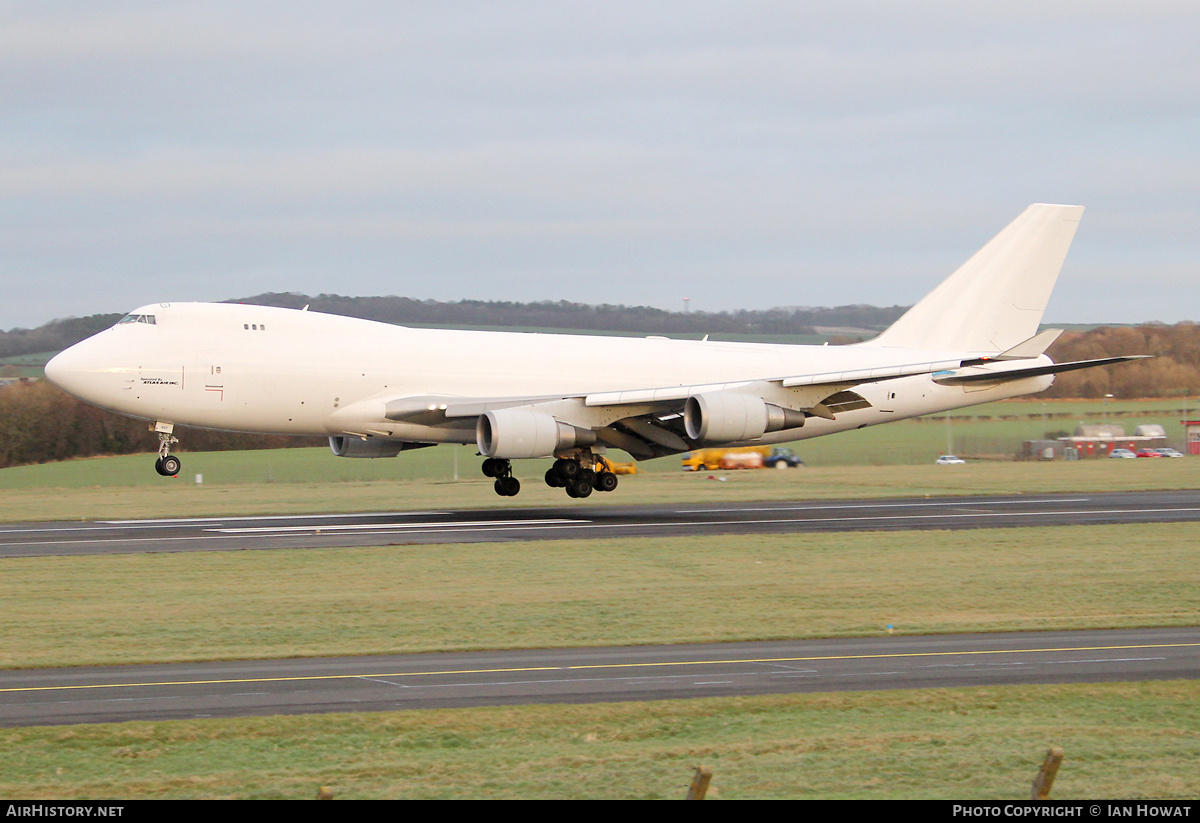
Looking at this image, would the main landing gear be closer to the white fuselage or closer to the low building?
the white fuselage

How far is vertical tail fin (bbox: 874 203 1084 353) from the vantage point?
41.8 metres

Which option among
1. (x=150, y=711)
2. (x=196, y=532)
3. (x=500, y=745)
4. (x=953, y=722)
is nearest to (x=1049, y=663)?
(x=953, y=722)

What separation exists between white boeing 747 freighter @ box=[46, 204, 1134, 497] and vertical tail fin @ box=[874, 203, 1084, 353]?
1.12m

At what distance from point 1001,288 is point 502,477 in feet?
59.6

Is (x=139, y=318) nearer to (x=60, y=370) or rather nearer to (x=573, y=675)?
(x=60, y=370)

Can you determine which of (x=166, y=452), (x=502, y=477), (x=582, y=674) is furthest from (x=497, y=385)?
(x=582, y=674)

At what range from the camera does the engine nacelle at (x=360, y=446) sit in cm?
3684

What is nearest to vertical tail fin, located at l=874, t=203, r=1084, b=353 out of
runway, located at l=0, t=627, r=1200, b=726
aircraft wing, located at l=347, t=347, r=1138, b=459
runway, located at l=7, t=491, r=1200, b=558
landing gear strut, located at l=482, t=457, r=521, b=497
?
aircraft wing, located at l=347, t=347, r=1138, b=459

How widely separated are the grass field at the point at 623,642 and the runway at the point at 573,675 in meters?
0.57

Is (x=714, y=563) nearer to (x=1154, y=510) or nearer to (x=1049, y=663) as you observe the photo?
(x=1049, y=663)

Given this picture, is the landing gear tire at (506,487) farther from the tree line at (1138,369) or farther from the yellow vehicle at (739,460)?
the tree line at (1138,369)

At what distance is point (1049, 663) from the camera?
48.0ft

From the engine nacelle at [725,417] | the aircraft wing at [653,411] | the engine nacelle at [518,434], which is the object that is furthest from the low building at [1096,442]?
the engine nacelle at [518,434]

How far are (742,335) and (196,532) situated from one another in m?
34.2
